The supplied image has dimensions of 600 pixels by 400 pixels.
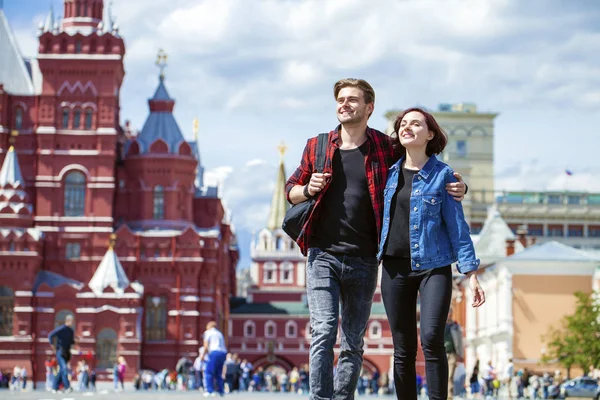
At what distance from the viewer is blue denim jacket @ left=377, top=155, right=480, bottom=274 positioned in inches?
352

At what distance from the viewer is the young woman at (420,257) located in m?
8.77

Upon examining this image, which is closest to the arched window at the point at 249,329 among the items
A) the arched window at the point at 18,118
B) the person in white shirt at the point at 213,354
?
the arched window at the point at 18,118

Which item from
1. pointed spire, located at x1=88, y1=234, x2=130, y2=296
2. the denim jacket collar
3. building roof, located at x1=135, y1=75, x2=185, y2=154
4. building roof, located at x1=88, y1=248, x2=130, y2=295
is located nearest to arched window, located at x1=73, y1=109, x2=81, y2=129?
building roof, located at x1=135, y1=75, x2=185, y2=154

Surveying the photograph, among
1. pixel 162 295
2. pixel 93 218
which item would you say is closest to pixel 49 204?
pixel 93 218

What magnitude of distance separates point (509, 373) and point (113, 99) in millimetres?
34555

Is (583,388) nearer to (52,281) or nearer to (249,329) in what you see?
(52,281)

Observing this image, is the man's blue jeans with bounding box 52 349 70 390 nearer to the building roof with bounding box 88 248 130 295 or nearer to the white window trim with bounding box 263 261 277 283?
the building roof with bounding box 88 248 130 295

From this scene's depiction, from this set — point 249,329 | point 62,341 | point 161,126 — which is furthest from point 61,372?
point 249,329

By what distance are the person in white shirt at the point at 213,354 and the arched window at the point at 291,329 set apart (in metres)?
74.1

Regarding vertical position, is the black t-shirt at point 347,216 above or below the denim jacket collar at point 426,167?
below

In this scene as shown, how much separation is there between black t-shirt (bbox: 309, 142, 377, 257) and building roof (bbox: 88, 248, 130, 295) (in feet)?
192

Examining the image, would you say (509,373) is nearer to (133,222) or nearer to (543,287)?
(543,287)

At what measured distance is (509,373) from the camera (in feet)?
138

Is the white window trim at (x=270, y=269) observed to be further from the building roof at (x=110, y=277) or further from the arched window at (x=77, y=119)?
the building roof at (x=110, y=277)
